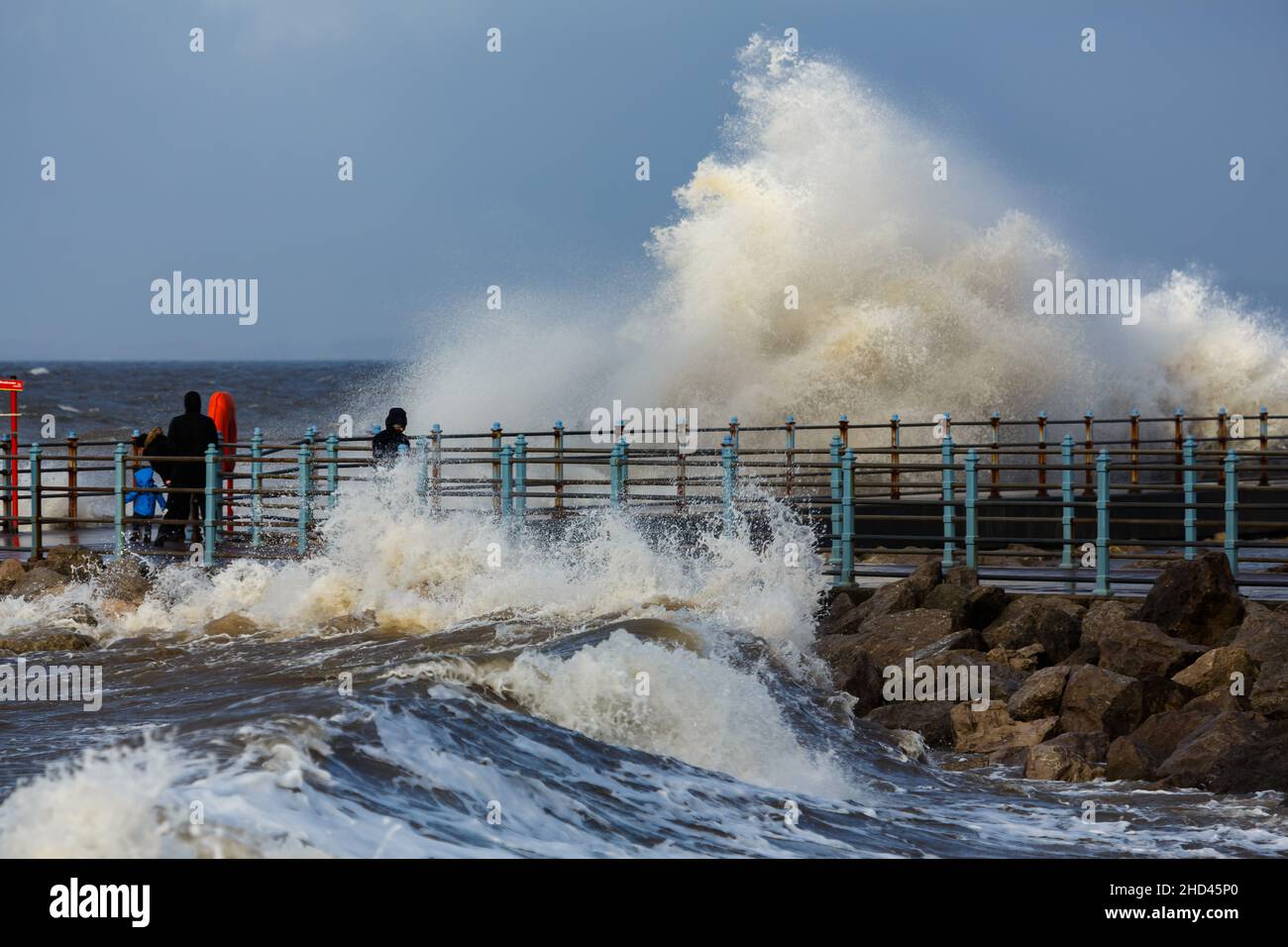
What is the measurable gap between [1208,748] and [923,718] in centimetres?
199

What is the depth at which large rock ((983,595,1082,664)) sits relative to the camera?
1169cm

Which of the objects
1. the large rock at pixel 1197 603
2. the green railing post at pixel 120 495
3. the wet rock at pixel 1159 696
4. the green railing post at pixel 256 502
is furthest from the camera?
the green railing post at pixel 120 495

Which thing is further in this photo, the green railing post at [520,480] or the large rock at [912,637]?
the green railing post at [520,480]

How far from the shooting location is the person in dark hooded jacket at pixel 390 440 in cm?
1489

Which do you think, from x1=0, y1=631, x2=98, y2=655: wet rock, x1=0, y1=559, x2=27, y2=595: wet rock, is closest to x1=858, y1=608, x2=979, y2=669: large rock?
x1=0, y1=631, x2=98, y2=655: wet rock

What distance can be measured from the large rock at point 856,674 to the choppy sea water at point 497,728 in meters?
0.15

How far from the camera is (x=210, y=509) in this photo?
48.5ft

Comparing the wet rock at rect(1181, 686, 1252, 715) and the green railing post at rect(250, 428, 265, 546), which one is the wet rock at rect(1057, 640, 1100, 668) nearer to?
the wet rock at rect(1181, 686, 1252, 715)

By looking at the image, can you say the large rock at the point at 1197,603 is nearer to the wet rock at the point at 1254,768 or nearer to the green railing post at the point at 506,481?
the wet rock at the point at 1254,768

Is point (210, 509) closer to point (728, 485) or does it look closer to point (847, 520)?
point (728, 485)

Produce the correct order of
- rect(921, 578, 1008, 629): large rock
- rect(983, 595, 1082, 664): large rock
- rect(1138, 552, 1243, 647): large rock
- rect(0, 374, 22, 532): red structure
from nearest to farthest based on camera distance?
rect(1138, 552, 1243, 647): large rock → rect(983, 595, 1082, 664): large rock → rect(921, 578, 1008, 629): large rock → rect(0, 374, 22, 532): red structure

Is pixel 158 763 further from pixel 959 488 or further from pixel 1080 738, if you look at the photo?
pixel 959 488

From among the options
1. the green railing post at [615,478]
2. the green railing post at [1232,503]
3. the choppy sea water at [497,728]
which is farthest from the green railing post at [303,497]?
the green railing post at [1232,503]

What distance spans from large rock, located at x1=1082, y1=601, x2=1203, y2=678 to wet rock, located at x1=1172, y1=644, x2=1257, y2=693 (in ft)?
0.80
